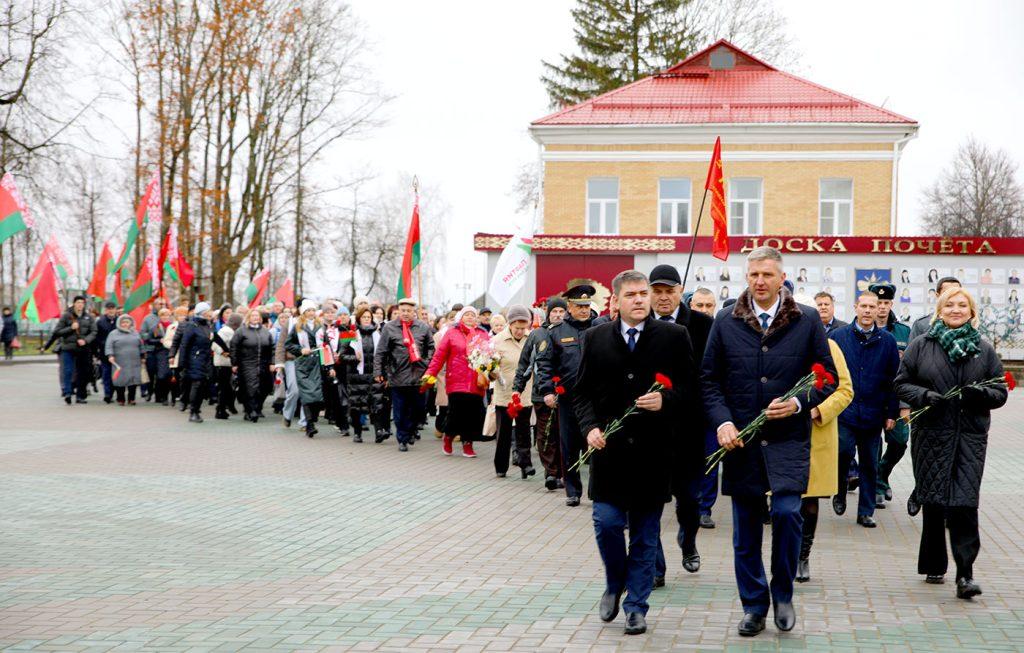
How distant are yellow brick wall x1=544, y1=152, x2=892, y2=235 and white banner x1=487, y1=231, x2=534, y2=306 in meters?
21.3

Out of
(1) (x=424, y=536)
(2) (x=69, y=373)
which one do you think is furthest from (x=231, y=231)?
(1) (x=424, y=536)

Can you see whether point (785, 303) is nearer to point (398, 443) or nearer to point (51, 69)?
point (398, 443)

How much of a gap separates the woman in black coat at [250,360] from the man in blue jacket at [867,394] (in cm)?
1187

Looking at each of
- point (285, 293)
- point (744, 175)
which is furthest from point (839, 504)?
point (744, 175)

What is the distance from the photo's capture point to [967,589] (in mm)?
6371

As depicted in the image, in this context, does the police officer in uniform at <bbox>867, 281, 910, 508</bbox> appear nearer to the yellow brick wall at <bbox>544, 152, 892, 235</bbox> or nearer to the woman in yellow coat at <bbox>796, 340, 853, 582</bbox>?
Result: the woman in yellow coat at <bbox>796, 340, 853, 582</bbox>

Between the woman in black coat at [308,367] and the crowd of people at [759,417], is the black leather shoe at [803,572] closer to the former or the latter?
the crowd of people at [759,417]

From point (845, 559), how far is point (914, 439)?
1.28 metres

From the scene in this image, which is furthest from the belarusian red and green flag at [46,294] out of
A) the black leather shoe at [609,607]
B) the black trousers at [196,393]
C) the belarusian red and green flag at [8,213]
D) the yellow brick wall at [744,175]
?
the black leather shoe at [609,607]

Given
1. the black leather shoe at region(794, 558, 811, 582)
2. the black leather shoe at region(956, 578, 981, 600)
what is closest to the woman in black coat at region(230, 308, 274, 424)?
the black leather shoe at region(794, 558, 811, 582)

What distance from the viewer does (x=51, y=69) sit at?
116ft

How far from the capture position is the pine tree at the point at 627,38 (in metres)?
46.2

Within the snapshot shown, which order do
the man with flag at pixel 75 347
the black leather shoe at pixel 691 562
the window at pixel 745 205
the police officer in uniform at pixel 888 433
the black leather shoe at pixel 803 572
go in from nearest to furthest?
the black leather shoe at pixel 803 572
the black leather shoe at pixel 691 562
the police officer in uniform at pixel 888 433
the man with flag at pixel 75 347
the window at pixel 745 205

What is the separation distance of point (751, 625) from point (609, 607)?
0.74 metres
